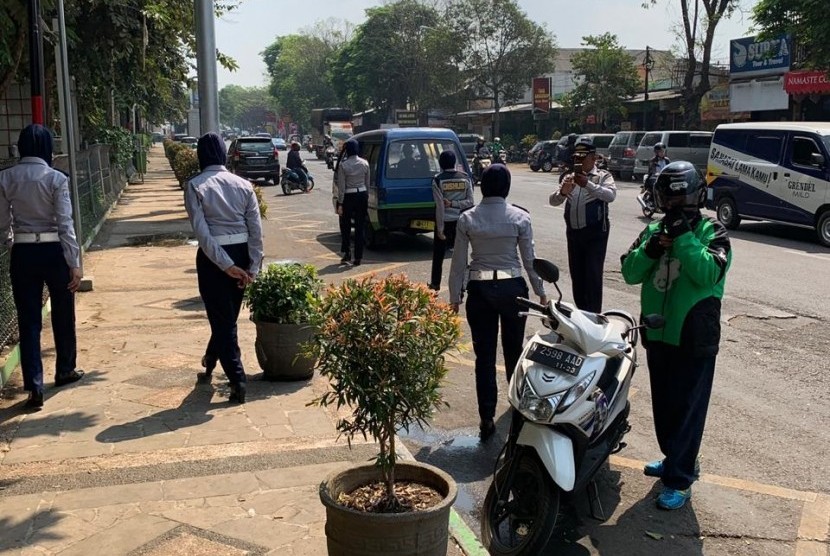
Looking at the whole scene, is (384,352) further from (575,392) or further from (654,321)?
(654,321)

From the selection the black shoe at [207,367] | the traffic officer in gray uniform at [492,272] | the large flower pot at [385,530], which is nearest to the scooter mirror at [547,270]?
the traffic officer in gray uniform at [492,272]

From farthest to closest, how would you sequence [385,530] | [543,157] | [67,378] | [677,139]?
[543,157]
[677,139]
[67,378]
[385,530]

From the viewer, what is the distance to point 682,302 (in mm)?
4086

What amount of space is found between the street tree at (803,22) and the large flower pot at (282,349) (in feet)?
63.3

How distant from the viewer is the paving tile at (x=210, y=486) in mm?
4191

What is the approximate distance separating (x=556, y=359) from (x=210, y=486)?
1965 millimetres

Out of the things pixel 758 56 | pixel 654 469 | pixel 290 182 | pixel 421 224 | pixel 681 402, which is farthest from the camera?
pixel 758 56

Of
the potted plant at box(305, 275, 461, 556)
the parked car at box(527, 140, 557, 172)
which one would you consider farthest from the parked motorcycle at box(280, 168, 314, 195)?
the potted plant at box(305, 275, 461, 556)

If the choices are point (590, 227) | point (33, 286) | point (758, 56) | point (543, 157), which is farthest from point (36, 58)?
point (543, 157)

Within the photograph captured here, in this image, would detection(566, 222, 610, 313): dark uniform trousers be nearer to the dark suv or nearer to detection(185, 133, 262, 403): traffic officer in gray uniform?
detection(185, 133, 262, 403): traffic officer in gray uniform

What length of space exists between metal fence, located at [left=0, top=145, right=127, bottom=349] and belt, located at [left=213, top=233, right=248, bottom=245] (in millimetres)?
2262

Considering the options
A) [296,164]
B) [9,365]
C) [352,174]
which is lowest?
[9,365]

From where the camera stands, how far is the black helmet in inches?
158

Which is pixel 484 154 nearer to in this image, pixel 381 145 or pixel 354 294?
pixel 381 145
